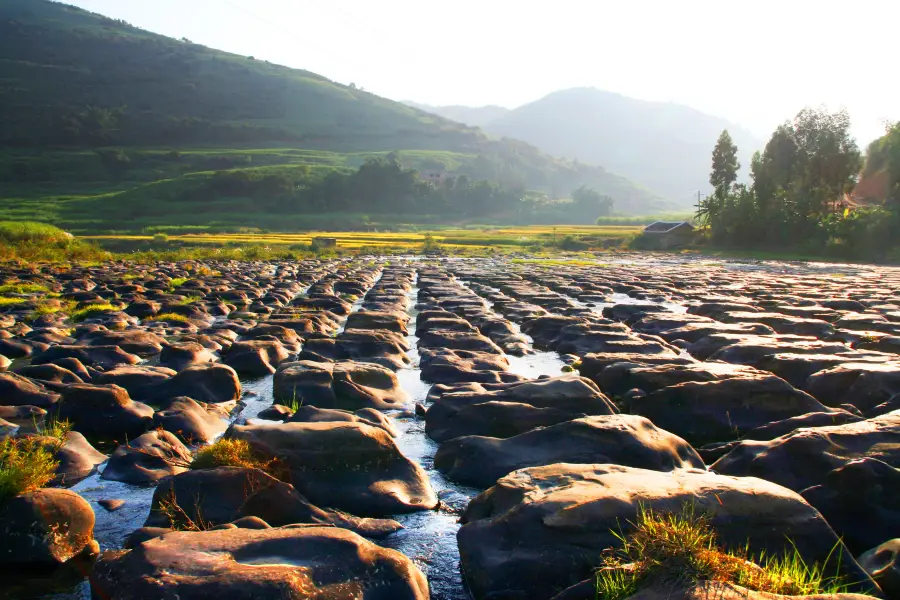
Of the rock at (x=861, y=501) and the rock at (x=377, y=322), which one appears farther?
the rock at (x=377, y=322)

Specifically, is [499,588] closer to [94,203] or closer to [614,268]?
[614,268]

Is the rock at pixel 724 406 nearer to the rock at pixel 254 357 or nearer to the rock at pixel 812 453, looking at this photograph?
the rock at pixel 812 453

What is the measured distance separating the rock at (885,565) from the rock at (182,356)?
12.5 metres

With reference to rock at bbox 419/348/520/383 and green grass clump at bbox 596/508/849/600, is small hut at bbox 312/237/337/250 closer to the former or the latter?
rock at bbox 419/348/520/383

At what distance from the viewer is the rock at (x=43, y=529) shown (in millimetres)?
6797

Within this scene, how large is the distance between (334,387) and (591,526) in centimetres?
700

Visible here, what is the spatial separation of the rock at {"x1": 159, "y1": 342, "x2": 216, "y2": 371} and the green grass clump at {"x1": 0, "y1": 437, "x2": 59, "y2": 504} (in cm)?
710

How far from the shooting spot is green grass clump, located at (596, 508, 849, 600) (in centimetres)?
524

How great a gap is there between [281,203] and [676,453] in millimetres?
122394

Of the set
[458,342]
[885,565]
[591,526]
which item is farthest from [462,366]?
[885,565]

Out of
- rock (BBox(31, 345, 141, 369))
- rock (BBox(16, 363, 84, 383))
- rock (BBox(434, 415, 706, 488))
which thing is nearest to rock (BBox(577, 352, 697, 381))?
rock (BBox(434, 415, 706, 488))

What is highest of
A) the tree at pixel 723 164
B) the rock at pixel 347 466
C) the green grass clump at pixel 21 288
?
the tree at pixel 723 164

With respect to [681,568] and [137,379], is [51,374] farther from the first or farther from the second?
[681,568]

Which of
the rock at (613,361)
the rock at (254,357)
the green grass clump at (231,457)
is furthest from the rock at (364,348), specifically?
the green grass clump at (231,457)
